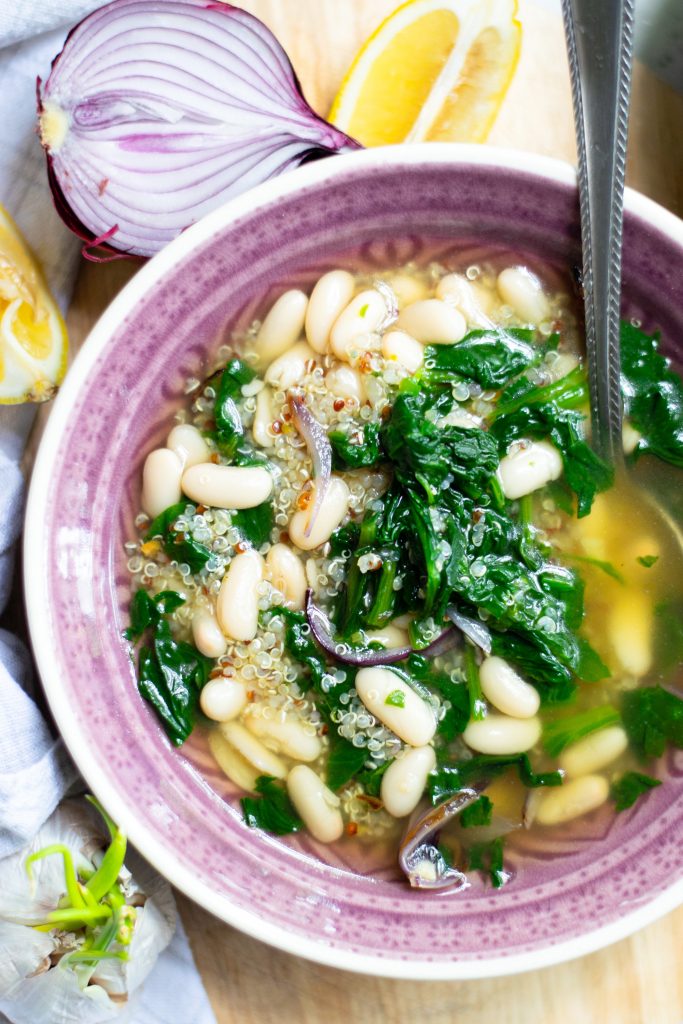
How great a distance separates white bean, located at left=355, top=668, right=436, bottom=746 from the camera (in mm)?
1489

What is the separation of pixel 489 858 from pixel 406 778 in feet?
0.69

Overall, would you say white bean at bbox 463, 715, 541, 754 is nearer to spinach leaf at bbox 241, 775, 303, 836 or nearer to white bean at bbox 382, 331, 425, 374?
spinach leaf at bbox 241, 775, 303, 836

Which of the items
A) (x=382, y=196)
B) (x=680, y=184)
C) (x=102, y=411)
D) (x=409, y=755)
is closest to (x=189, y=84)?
(x=382, y=196)

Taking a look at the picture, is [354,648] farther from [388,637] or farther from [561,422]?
[561,422]

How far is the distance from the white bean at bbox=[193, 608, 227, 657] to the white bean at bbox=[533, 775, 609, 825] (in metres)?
0.58

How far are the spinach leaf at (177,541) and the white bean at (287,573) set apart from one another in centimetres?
10

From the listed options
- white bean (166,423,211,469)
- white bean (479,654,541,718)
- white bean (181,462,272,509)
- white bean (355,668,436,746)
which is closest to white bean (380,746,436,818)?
white bean (355,668,436,746)

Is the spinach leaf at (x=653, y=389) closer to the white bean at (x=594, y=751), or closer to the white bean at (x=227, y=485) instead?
the white bean at (x=594, y=751)

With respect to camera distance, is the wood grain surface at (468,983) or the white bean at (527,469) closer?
the white bean at (527,469)

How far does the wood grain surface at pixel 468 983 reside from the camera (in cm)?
169

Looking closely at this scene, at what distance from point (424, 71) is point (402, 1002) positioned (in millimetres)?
1607

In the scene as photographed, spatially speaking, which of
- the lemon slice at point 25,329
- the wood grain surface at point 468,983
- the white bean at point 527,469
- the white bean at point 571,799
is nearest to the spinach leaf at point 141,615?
the lemon slice at point 25,329

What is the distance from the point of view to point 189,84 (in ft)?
5.17

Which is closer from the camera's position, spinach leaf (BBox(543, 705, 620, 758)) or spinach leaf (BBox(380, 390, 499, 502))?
spinach leaf (BBox(380, 390, 499, 502))
